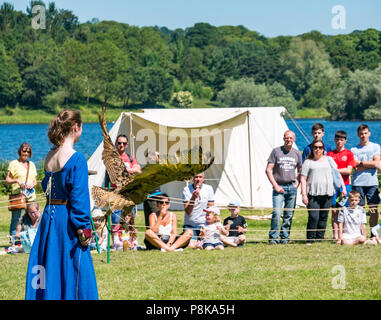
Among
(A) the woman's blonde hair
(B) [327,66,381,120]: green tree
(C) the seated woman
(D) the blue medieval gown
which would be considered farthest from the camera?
(B) [327,66,381,120]: green tree

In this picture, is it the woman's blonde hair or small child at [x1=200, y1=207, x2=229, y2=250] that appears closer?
the woman's blonde hair

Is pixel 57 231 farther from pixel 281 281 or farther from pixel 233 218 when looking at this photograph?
pixel 233 218

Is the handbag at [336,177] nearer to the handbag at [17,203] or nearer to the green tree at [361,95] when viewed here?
the handbag at [17,203]

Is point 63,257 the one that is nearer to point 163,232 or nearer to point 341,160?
point 163,232

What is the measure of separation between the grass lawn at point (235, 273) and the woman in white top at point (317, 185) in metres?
0.34

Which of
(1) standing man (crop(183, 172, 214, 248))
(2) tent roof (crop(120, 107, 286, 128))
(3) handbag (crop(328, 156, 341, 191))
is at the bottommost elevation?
(1) standing man (crop(183, 172, 214, 248))

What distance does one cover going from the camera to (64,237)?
432cm

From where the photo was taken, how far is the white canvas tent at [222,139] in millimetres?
11883

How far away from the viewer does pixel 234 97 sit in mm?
79938

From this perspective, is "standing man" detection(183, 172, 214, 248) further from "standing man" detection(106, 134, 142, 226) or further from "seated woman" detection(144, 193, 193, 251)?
"standing man" detection(106, 134, 142, 226)

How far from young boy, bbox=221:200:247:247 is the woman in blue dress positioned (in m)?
4.06

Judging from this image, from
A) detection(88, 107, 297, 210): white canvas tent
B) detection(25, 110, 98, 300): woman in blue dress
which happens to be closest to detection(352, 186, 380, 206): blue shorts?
detection(88, 107, 297, 210): white canvas tent

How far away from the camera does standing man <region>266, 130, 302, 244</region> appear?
8352mm
